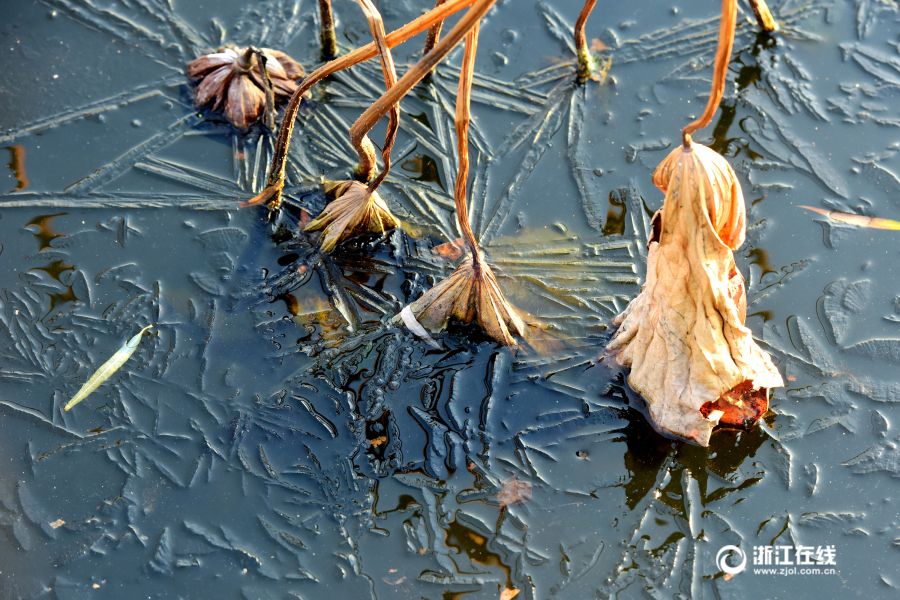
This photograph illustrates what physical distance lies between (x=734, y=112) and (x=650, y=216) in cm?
72

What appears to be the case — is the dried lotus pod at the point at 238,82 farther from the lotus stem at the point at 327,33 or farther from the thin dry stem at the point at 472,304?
the thin dry stem at the point at 472,304

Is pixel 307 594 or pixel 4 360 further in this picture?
pixel 4 360

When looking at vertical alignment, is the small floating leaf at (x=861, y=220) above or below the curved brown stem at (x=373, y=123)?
below

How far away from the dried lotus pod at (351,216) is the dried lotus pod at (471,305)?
1.25 feet

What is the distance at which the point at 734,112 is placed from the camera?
152 inches

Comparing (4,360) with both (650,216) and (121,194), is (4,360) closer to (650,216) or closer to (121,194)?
(121,194)

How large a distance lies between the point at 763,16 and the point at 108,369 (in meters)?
3.12

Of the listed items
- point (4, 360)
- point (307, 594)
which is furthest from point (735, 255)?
point (4, 360)

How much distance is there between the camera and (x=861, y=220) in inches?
138

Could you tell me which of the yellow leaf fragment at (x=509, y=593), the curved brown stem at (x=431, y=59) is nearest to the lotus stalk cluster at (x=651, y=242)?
the curved brown stem at (x=431, y=59)

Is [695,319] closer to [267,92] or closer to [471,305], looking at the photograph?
[471,305]

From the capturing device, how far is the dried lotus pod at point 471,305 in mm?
3061

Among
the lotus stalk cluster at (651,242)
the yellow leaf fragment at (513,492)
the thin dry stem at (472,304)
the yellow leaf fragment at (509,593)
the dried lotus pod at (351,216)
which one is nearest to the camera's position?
the lotus stalk cluster at (651,242)

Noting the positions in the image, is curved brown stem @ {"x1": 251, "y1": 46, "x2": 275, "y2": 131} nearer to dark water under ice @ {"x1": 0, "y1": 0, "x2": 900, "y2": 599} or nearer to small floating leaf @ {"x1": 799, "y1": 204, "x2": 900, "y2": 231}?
dark water under ice @ {"x1": 0, "y1": 0, "x2": 900, "y2": 599}
